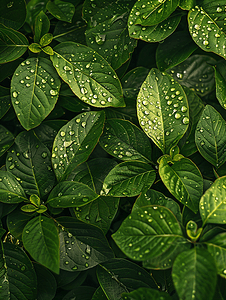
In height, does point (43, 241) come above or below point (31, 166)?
below

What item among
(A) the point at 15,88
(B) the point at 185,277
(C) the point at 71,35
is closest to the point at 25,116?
(A) the point at 15,88

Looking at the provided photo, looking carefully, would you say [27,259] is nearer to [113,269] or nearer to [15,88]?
[113,269]

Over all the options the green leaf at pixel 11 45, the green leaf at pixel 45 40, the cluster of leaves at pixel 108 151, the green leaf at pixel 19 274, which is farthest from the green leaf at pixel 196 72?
the green leaf at pixel 19 274

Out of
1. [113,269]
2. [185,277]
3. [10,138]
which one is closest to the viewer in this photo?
[185,277]

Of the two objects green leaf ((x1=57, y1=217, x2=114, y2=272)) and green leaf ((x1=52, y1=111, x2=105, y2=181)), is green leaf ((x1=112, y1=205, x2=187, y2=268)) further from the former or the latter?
green leaf ((x1=52, y1=111, x2=105, y2=181))

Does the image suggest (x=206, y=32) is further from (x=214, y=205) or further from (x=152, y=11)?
(x=214, y=205)

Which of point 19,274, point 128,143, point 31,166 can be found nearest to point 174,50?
point 128,143

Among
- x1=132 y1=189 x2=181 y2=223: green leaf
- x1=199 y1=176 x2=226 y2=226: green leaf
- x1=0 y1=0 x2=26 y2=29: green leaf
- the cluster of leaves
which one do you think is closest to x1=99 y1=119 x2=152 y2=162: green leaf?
the cluster of leaves
